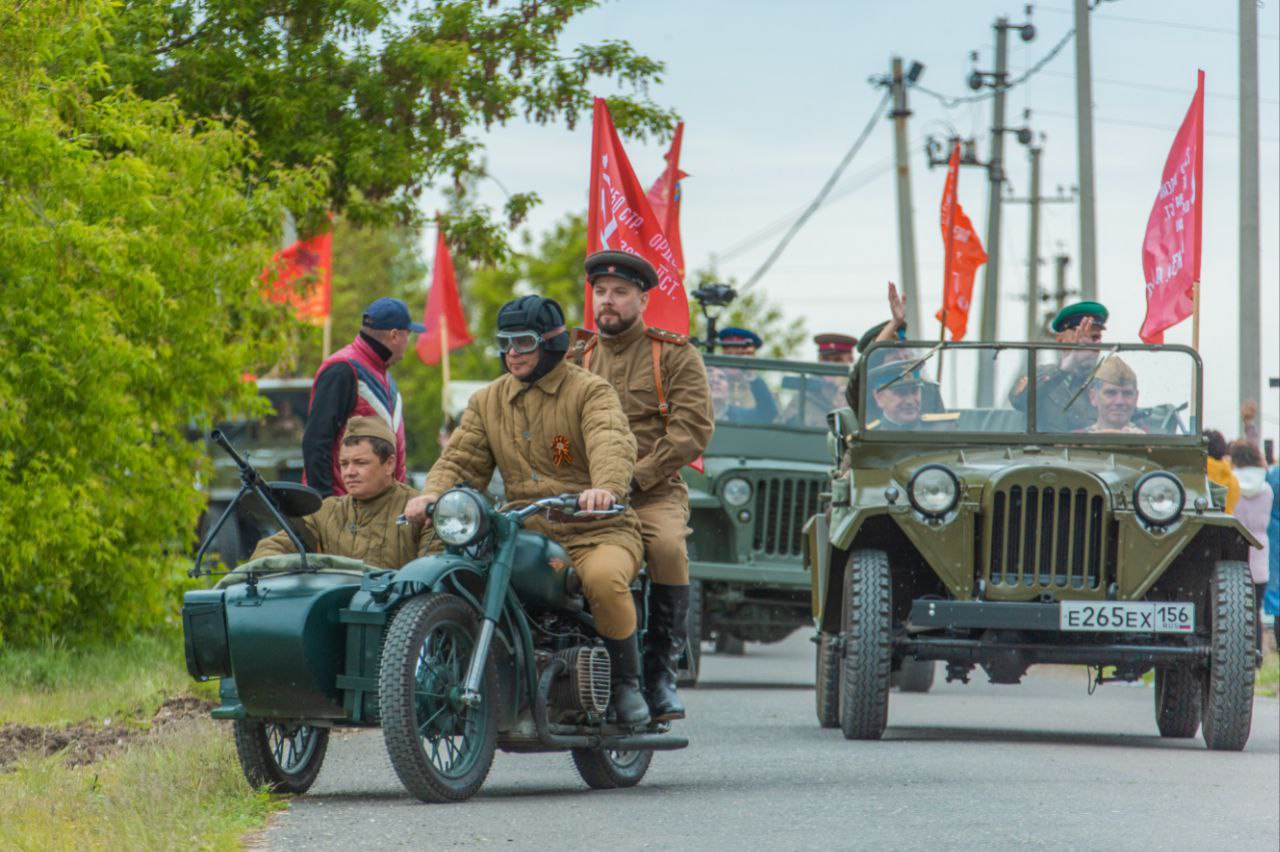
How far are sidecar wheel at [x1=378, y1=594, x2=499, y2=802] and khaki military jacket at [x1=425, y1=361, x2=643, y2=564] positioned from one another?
2.17 ft

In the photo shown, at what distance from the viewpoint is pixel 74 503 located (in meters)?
13.0

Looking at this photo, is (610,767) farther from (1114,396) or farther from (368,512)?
(1114,396)

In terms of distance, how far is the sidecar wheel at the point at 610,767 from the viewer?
29.5 ft

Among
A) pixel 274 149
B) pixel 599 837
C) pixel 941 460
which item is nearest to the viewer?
pixel 599 837

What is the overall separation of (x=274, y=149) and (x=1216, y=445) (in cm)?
704

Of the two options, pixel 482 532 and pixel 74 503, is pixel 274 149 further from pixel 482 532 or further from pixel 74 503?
pixel 482 532

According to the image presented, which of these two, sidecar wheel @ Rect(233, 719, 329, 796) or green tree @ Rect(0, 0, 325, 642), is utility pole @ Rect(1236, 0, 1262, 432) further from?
sidecar wheel @ Rect(233, 719, 329, 796)

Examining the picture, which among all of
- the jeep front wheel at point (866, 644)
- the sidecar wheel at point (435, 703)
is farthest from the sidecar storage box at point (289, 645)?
the jeep front wheel at point (866, 644)

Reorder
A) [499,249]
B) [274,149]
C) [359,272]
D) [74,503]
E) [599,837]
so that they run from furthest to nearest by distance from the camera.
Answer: [359,272] → [499,249] → [274,149] → [74,503] → [599,837]

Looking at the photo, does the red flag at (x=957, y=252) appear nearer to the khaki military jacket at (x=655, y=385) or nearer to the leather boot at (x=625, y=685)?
the khaki military jacket at (x=655, y=385)

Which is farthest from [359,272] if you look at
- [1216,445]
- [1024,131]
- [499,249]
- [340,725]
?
[340,725]

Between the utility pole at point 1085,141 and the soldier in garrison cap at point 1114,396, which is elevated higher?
the utility pole at point 1085,141

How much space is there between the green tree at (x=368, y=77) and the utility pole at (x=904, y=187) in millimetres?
16248

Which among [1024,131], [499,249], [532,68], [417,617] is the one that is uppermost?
[1024,131]
